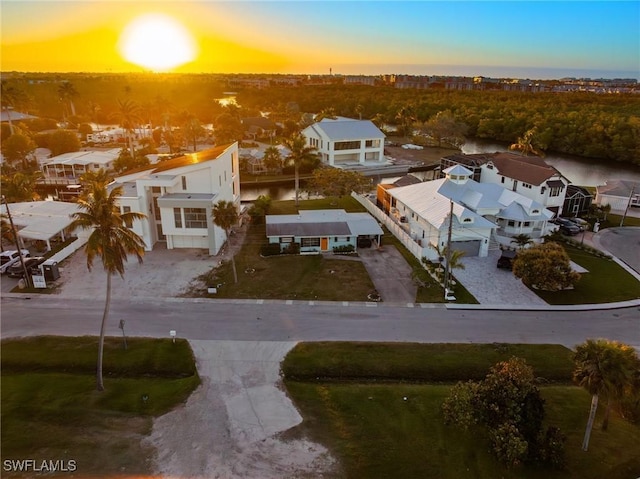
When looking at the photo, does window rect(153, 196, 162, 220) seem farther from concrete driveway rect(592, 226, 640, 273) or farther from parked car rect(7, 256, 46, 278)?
concrete driveway rect(592, 226, 640, 273)

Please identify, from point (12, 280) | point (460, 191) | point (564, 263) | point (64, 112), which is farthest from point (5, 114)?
point (564, 263)

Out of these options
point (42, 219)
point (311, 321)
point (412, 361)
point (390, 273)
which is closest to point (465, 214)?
point (390, 273)

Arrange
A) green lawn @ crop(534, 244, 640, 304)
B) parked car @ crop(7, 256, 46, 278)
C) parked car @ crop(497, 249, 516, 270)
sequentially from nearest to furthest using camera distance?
1. green lawn @ crop(534, 244, 640, 304)
2. parked car @ crop(7, 256, 46, 278)
3. parked car @ crop(497, 249, 516, 270)

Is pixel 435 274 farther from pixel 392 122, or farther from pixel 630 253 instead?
pixel 392 122

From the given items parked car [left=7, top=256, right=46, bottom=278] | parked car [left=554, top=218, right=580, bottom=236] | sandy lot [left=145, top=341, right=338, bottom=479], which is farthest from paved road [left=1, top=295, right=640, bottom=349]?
parked car [left=554, top=218, right=580, bottom=236]

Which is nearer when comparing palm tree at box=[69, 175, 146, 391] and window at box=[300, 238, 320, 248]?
palm tree at box=[69, 175, 146, 391]

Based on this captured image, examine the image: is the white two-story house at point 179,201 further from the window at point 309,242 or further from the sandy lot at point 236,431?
the sandy lot at point 236,431
